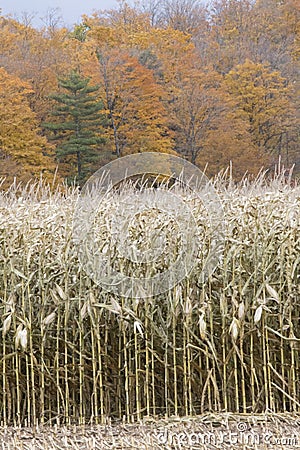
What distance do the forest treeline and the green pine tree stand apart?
48mm

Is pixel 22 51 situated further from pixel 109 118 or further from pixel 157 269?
pixel 157 269

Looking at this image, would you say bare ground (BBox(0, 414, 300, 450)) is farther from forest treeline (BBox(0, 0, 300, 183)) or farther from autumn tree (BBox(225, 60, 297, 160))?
autumn tree (BBox(225, 60, 297, 160))

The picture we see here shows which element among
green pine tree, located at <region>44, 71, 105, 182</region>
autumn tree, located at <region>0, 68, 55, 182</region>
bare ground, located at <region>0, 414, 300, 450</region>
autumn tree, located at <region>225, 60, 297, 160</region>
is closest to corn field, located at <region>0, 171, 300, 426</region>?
bare ground, located at <region>0, 414, 300, 450</region>

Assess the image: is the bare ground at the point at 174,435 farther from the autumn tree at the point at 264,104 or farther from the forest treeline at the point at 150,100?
the autumn tree at the point at 264,104

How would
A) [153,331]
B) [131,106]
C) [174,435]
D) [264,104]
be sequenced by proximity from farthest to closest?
[264,104] → [131,106] → [153,331] → [174,435]

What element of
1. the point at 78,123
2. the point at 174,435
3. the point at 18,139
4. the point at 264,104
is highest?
the point at 264,104

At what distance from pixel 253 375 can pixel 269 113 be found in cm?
2317

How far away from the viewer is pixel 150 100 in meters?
25.3

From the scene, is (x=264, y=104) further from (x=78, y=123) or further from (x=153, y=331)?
(x=153, y=331)

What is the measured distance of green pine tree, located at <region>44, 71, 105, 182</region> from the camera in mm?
23312

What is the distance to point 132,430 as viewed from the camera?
3.72 meters

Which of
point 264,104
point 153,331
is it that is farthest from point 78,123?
point 153,331

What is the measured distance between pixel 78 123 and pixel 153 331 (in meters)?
21.3

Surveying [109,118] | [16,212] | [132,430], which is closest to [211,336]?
[132,430]
